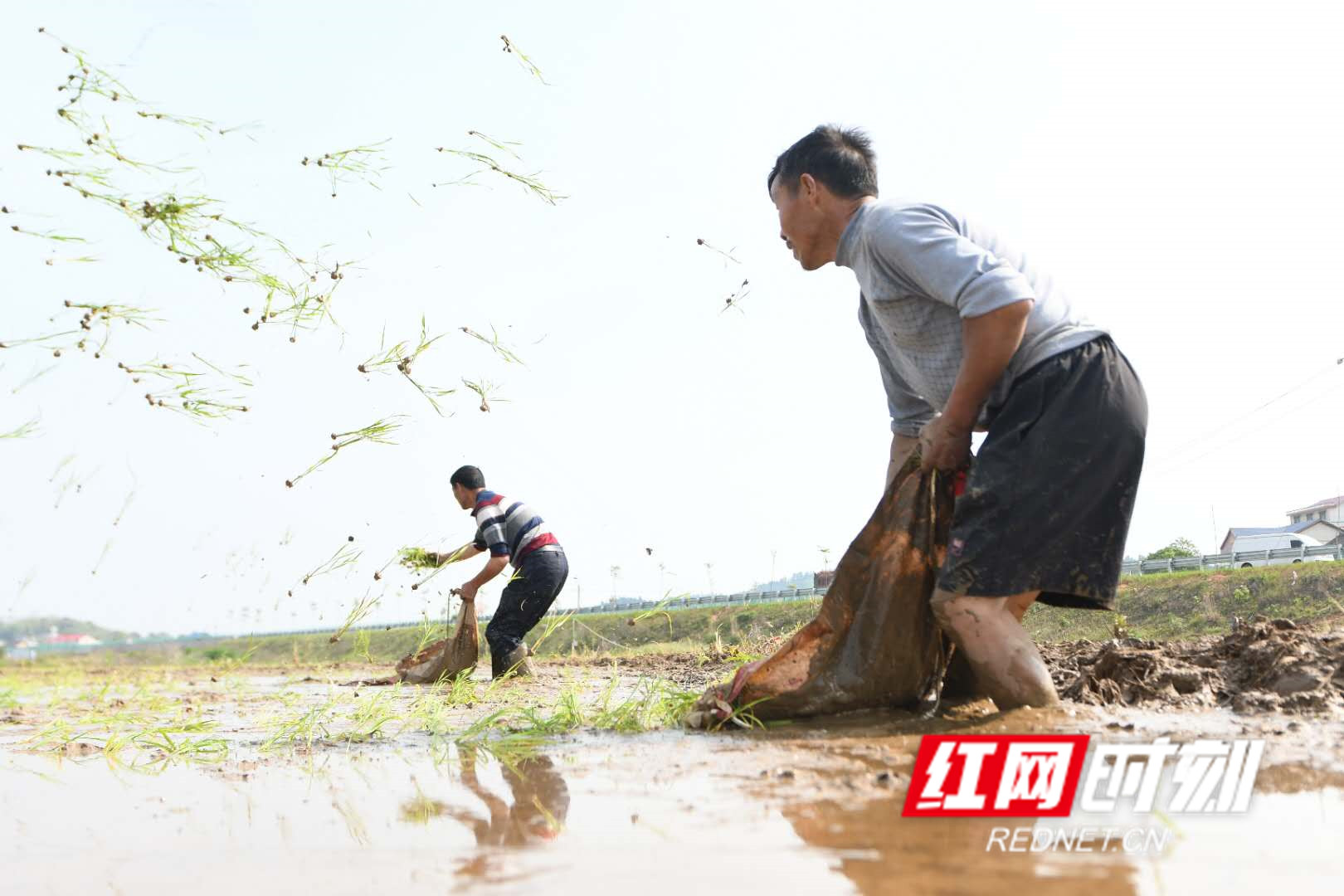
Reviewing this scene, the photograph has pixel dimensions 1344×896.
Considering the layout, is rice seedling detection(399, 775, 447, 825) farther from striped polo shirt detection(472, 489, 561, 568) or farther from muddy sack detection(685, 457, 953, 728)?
striped polo shirt detection(472, 489, 561, 568)

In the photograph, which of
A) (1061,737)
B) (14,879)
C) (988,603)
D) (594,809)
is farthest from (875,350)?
(14,879)

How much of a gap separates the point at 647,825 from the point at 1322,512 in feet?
262

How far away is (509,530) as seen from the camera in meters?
7.42

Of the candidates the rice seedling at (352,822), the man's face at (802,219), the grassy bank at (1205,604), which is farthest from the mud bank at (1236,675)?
the grassy bank at (1205,604)

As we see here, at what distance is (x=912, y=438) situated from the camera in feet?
12.2

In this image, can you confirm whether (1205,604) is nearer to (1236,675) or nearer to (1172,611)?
(1172,611)

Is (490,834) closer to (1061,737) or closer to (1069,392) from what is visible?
(1061,737)

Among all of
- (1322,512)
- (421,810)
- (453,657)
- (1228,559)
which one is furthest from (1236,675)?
(1322,512)

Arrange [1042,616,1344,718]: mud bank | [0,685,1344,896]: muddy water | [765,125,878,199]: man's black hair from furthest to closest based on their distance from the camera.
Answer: [765,125,878,199]: man's black hair, [1042,616,1344,718]: mud bank, [0,685,1344,896]: muddy water

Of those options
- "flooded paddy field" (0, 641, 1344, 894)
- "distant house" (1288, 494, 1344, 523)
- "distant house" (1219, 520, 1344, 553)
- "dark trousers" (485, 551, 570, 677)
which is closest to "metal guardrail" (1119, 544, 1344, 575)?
"dark trousers" (485, 551, 570, 677)

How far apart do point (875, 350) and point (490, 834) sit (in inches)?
92.7

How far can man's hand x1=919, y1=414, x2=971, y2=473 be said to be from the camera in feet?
9.98

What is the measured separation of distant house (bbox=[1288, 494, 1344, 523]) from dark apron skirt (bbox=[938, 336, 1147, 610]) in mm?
68876

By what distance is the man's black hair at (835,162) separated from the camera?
3256 mm
